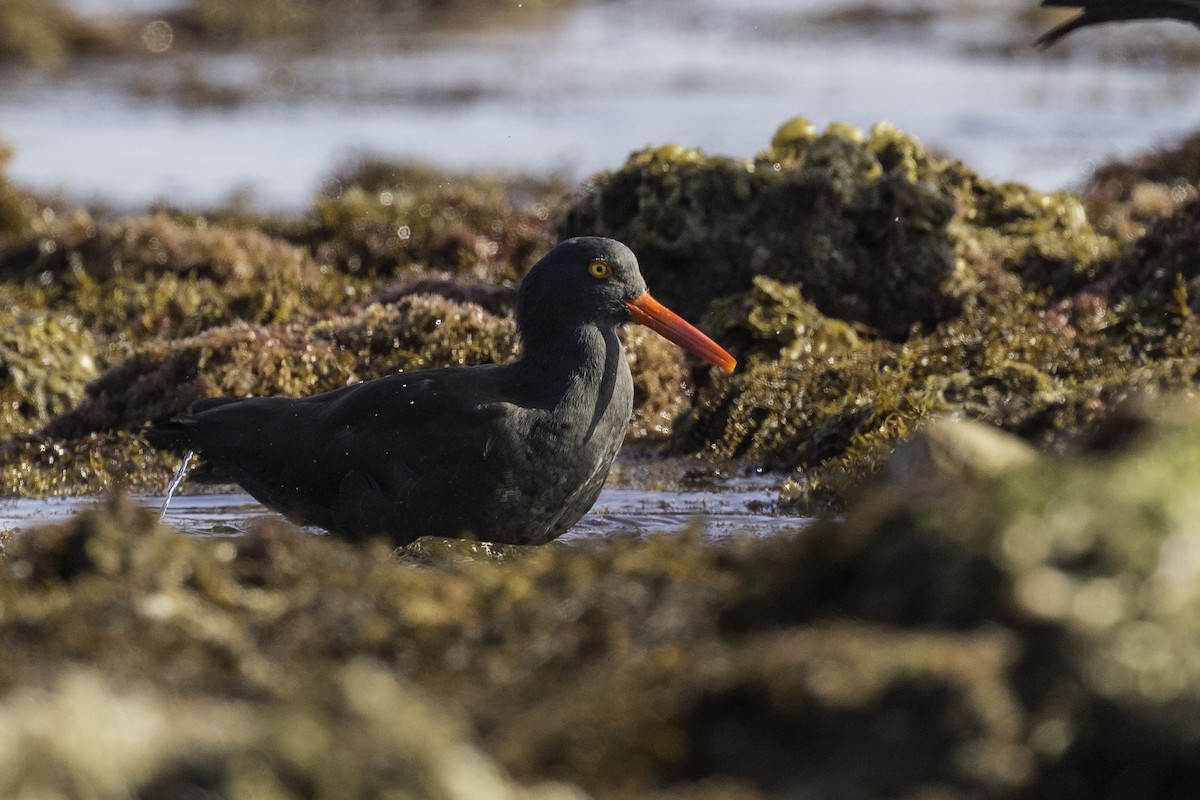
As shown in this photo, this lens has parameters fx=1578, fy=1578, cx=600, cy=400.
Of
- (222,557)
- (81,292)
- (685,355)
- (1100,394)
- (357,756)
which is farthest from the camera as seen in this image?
(81,292)

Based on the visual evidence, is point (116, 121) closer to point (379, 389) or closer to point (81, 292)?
point (81, 292)

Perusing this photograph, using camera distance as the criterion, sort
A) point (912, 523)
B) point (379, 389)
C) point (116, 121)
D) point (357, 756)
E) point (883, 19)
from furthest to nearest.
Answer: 1. point (883, 19)
2. point (116, 121)
3. point (379, 389)
4. point (912, 523)
5. point (357, 756)

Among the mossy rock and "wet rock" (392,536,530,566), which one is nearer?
"wet rock" (392,536,530,566)

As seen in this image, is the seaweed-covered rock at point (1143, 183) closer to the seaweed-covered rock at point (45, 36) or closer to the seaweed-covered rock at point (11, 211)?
the seaweed-covered rock at point (11, 211)

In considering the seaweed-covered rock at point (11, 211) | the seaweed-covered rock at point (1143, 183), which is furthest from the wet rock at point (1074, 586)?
the seaweed-covered rock at point (11, 211)

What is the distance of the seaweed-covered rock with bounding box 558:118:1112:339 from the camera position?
1053 cm

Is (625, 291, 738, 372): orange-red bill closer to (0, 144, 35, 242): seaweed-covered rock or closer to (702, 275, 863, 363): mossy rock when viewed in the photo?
(702, 275, 863, 363): mossy rock

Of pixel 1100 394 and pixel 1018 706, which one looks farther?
pixel 1100 394

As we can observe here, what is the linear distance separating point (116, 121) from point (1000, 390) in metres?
22.6

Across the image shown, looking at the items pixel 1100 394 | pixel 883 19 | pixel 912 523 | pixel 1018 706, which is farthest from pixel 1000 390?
pixel 883 19

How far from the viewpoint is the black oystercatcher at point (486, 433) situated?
6234 millimetres

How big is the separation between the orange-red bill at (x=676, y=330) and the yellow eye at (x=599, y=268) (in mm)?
219

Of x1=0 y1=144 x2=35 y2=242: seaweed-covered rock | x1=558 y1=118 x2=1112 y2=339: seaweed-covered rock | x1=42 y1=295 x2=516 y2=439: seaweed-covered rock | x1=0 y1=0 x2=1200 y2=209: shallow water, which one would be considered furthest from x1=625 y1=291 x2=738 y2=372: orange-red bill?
x1=0 y1=0 x2=1200 y2=209: shallow water

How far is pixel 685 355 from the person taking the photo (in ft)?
33.4
